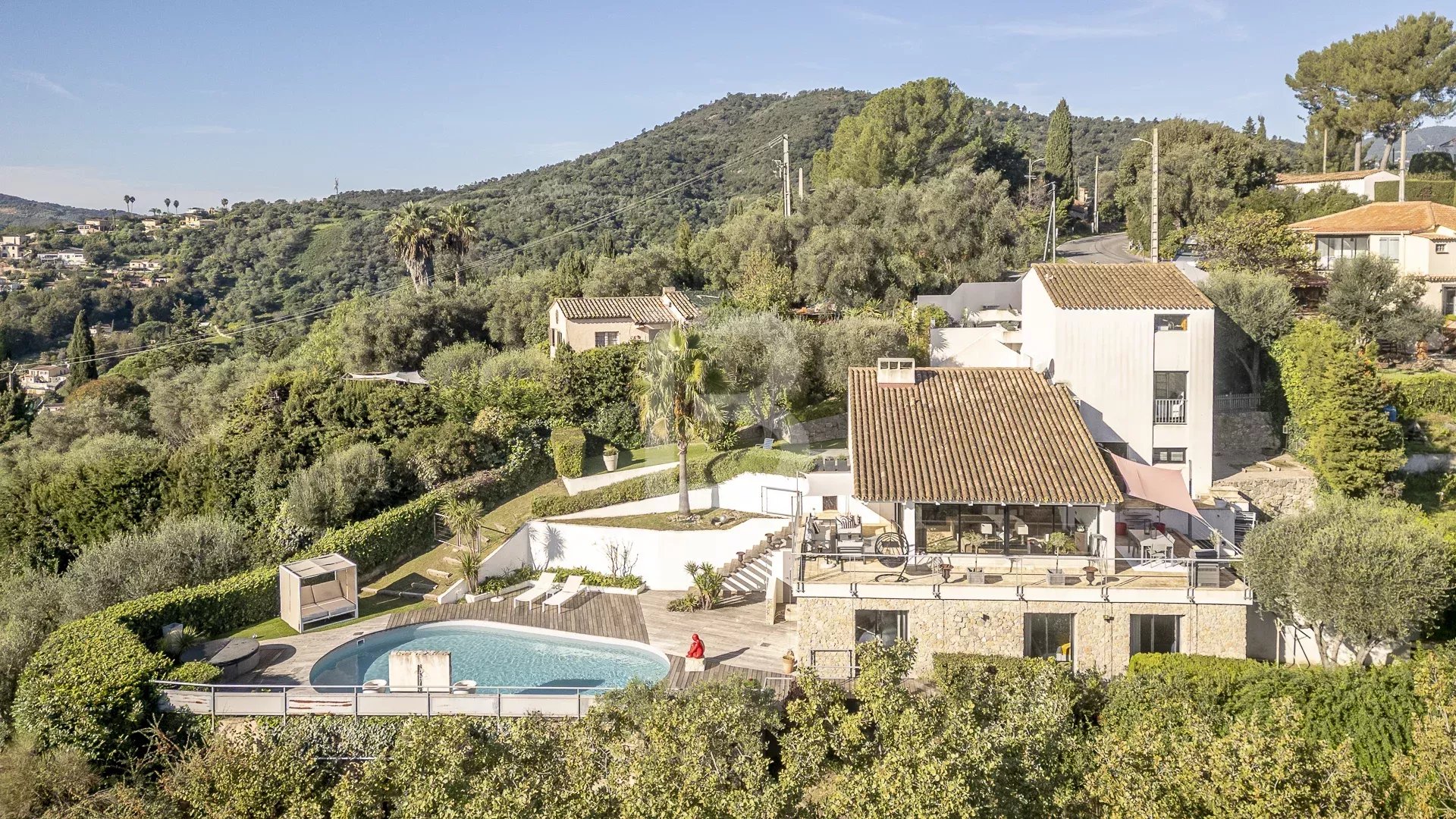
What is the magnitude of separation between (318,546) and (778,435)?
52.4ft

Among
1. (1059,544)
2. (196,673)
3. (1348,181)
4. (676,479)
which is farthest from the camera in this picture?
(1348,181)

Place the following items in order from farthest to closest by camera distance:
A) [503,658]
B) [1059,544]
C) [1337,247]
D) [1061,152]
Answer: [1061,152]
[1337,247]
[503,658]
[1059,544]

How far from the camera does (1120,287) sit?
27828 millimetres

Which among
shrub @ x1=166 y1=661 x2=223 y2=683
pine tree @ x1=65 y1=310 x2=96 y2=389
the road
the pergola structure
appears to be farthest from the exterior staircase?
pine tree @ x1=65 y1=310 x2=96 y2=389

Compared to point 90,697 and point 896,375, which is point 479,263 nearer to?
point 896,375

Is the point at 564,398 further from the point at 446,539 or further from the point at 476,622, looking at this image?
the point at 476,622

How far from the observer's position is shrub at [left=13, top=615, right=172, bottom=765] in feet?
61.5

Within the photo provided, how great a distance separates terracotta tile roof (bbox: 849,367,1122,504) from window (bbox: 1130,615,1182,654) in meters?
2.50

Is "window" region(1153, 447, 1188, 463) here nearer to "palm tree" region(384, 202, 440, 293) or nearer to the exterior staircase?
the exterior staircase

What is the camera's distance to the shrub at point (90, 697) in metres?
18.8

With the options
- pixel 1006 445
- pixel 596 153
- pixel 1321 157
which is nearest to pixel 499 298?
pixel 1006 445

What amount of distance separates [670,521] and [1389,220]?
4138 cm

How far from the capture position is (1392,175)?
5950 centimetres

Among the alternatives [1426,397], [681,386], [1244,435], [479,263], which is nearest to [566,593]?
[681,386]
